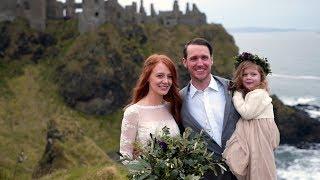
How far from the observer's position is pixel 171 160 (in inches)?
290

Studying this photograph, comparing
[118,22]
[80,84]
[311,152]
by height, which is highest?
[118,22]

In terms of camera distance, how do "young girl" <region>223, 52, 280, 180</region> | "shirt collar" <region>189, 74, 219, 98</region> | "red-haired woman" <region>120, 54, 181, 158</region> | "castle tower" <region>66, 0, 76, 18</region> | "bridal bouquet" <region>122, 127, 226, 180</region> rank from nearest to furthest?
"bridal bouquet" <region>122, 127, 226, 180</region> < "young girl" <region>223, 52, 280, 180</region> < "red-haired woman" <region>120, 54, 181, 158</region> < "shirt collar" <region>189, 74, 219, 98</region> < "castle tower" <region>66, 0, 76, 18</region>

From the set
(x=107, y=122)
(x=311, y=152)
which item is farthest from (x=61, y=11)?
(x=311, y=152)

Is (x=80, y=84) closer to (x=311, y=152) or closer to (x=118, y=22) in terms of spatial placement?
(x=118, y=22)

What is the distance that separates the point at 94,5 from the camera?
254 ft

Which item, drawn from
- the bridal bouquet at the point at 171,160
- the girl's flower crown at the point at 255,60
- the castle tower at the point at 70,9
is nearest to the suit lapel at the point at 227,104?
the girl's flower crown at the point at 255,60

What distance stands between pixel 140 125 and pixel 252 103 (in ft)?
6.28

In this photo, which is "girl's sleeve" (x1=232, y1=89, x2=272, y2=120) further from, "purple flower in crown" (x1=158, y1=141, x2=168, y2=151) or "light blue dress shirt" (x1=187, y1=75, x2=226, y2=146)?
"purple flower in crown" (x1=158, y1=141, x2=168, y2=151)

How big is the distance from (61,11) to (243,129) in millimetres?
79390

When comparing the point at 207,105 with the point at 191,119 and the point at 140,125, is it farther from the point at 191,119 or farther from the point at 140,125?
the point at 140,125

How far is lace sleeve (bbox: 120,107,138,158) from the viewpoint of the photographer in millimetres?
8430

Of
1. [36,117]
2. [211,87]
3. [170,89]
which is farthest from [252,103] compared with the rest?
[36,117]

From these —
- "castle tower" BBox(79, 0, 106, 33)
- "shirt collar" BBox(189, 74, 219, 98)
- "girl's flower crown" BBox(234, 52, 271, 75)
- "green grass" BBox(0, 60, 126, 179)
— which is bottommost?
"green grass" BBox(0, 60, 126, 179)

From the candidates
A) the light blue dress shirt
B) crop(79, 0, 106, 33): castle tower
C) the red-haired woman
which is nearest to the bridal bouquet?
the red-haired woman
